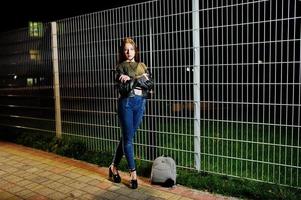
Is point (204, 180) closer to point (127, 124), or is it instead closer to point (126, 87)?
point (127, 124)

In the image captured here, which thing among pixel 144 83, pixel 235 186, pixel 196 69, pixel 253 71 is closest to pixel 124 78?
pixel 144 83

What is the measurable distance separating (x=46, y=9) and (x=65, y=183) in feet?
62.3

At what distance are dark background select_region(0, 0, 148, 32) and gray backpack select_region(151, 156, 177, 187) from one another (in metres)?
16.5

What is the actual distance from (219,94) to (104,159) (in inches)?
93.2

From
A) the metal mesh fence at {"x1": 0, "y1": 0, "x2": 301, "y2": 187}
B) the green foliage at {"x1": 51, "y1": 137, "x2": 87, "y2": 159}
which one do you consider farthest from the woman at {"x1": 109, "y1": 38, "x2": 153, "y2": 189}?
the green foliage at {"x1": 51, "y1": 137, "x2": 87, "y2": 159}

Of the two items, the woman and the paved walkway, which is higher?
the woman

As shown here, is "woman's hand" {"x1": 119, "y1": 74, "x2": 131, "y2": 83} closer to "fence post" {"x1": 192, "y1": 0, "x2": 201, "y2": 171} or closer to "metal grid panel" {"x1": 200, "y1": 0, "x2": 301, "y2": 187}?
"fence post" {"x1": 192, "y1": 0, "x2": 201, "y2": 171}

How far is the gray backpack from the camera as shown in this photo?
15.5 feet

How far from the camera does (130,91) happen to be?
462cm

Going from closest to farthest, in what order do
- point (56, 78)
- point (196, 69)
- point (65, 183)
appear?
point (196, 69)
point (65, 183)
point (56, 78)

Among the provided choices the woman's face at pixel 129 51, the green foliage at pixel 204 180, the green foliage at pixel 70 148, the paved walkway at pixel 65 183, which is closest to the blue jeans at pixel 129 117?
the paved walkway at pixel 65 183

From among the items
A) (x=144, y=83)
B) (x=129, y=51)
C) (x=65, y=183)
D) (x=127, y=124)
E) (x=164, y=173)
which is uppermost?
(x=129, y=51)

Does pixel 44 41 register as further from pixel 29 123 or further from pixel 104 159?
pixel 104 159

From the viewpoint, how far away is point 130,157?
4.79 metres
